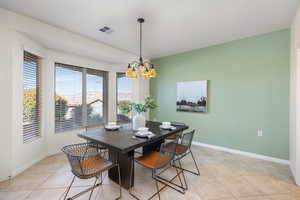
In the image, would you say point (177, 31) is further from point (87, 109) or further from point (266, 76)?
point (87, 109)

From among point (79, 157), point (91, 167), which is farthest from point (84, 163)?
point (79, 157)

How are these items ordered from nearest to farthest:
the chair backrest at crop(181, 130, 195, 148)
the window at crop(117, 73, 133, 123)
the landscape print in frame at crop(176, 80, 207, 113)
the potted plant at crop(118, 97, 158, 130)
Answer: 1. the chair backrest at crop(181, 130, 195, 148)
2. the potted plant at crop(118, 97, 158, 130)
3. the landscape print in frame at crop(176, 80, 207, 113)
4. the window at crop(117, 73, 133, 123)

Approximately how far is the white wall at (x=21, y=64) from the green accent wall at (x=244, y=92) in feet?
8.05

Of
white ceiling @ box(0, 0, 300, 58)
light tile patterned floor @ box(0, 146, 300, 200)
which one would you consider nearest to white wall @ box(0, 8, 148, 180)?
white ceiling @ box(0, 0, 300, 58)

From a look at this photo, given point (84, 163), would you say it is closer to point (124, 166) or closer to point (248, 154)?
point (124, 166)

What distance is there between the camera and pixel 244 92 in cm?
322

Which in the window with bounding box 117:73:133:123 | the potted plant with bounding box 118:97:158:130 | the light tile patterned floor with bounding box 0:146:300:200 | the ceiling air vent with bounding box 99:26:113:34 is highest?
the ceiling air vent with bounding box 99:26:113:34

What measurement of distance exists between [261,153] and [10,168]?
15.5ft

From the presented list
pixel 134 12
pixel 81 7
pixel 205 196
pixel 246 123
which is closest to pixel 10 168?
pixel 81 7

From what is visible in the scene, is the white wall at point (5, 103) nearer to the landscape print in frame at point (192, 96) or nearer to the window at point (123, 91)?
the window at point (123, 91)

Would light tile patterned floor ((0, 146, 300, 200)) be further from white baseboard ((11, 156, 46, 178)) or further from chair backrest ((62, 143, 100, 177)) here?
chair backrest ((62, 143, 100, 177))

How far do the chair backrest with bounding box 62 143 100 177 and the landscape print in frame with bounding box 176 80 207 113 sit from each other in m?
2.84

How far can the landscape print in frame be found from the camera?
3.77 meters

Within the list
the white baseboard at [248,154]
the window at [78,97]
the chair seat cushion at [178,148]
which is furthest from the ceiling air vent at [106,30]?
the white baseboard at [248,154]
